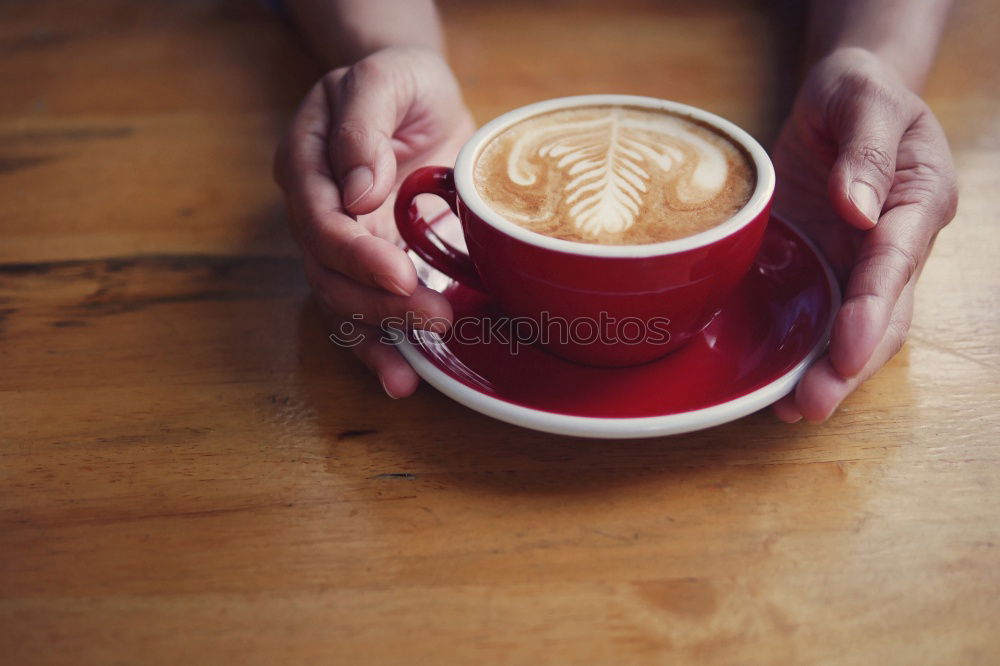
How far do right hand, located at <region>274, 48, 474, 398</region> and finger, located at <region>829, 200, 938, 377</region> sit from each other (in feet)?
1.19

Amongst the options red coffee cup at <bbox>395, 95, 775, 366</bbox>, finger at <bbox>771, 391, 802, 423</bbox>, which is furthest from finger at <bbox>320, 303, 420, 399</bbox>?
finger at <bbox>771, 391, 802, 423</bbox>

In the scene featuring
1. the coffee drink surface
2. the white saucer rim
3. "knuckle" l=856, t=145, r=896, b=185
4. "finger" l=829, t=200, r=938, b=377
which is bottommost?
the white saucer rim

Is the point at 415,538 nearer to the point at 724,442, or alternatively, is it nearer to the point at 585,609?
the point at 585,609

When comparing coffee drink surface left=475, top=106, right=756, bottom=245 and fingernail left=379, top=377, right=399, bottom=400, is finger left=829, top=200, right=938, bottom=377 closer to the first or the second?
coffee drink surface left=475, top=106, right=756, bottom=245

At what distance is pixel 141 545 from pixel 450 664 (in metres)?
0.28

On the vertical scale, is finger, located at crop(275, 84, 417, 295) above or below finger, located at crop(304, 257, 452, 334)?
above

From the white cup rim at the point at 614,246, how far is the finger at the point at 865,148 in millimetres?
90

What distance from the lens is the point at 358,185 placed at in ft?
2.77

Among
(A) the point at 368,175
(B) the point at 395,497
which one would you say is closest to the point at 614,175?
(A) the point at 368,175

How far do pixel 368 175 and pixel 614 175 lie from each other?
0.85 ft

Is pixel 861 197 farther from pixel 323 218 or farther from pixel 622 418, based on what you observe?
pixel 323 218

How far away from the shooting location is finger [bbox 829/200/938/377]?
70 cm

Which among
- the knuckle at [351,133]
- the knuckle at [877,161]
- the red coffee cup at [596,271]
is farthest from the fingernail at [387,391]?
the knuckle at [877,161]

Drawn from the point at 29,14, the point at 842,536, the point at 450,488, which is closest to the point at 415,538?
the point at 450,488
